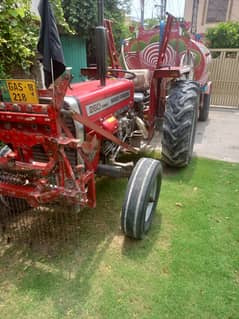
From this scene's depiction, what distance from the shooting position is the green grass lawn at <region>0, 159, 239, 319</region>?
163cm

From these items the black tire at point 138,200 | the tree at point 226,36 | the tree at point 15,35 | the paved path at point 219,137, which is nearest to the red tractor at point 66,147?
the black tire at point 138,200

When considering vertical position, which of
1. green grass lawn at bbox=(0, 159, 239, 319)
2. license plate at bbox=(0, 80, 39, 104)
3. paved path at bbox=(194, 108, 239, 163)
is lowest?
paved path at bbox=(194, 108, 239, 163)

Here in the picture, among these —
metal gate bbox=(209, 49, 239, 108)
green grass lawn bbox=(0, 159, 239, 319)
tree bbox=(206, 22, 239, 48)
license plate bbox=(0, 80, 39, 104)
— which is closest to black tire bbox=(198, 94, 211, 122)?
metal gate bbox=(209, 49, 239, 108)

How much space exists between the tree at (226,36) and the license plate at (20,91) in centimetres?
1377

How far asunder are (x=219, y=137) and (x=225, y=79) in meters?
3.49

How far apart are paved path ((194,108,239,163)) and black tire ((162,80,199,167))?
117 cm

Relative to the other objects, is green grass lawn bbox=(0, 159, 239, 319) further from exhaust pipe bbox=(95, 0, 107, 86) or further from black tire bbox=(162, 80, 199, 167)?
exhaust pipe bbox=(95, 0, 107, 86)

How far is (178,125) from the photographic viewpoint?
2.89 metres


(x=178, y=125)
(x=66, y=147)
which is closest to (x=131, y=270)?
(x=66, y=147)

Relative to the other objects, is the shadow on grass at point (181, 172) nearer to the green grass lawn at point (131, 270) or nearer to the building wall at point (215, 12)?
the green grass lawn at point (131, 270)

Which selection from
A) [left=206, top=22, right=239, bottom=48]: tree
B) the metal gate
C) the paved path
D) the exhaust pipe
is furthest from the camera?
[left=206, top=22, right=239, bottom=48]: tree

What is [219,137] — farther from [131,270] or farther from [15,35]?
[15,35]

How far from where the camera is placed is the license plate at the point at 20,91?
1609 mm

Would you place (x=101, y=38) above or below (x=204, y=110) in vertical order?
above
